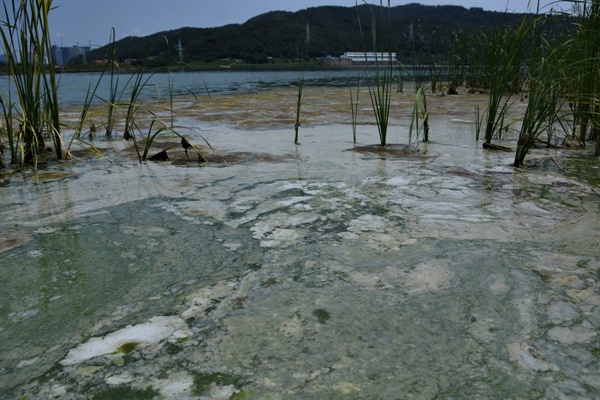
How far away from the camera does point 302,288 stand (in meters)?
1.11

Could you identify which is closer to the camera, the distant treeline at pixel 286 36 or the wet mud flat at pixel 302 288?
the wet mud flat at pixel 302 288

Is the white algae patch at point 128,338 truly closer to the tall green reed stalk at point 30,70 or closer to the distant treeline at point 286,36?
the tall green reed stalk at point 30,70

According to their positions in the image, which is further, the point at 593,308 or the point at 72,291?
the point at 72,291

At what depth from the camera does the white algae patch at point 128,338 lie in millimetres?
869

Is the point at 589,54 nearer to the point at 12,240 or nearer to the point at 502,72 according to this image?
the point at 502,72

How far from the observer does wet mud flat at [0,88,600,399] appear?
80cm

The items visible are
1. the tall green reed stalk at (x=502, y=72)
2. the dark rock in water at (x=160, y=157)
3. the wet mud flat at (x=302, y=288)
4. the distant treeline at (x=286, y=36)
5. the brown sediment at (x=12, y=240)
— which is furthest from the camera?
the distant treeline at (x=286, y=36)

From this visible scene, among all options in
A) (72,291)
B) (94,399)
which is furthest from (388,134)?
(94,399)

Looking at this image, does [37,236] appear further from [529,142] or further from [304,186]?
[529,142]

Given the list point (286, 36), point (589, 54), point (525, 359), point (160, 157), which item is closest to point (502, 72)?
point (589, 54)

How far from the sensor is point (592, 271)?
3.83 feet

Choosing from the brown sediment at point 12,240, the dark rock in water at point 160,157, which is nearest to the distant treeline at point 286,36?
the dark rock in water at point 160,157

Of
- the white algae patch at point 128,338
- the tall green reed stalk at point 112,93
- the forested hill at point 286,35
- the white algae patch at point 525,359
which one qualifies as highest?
the forested hill at point 286,35

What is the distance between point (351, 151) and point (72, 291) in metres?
1.91
